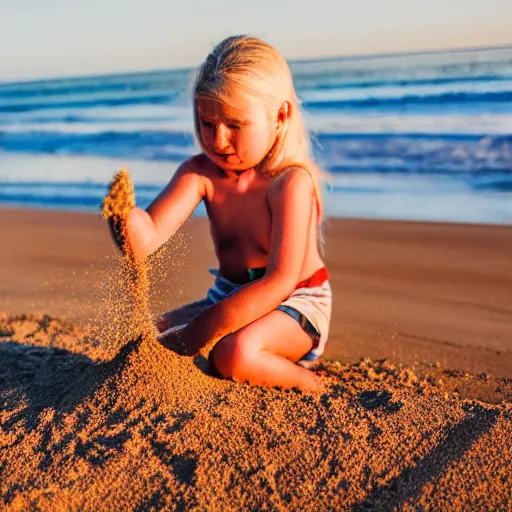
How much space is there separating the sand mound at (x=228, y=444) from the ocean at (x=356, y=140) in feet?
3.69

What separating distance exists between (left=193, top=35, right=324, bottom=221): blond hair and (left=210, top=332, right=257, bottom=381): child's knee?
608 millimetres

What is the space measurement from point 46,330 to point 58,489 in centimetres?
155

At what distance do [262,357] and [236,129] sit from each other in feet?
2.48

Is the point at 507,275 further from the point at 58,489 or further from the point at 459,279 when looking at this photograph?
the point at 58,489

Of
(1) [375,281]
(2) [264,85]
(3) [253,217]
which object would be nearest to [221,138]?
(2) [264,85]

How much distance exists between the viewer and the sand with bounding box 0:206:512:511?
5.75ft

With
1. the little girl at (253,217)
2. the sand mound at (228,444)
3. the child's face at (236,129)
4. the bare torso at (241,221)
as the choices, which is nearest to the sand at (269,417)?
the sand mound at (228,444)

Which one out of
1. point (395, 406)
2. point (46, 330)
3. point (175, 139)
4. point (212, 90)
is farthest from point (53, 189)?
point (395, 406)

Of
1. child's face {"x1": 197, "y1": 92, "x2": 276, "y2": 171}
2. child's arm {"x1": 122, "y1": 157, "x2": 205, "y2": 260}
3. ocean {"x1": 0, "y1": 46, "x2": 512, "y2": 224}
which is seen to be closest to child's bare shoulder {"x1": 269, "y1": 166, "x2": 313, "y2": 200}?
child's face {"x1": 197, "y1": 92, "x2": 276, "y2": 171}

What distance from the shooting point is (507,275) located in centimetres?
384

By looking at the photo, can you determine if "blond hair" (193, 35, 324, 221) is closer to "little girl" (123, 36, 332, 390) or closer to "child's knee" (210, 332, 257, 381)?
"little girl" (123, 36, 332, 390)

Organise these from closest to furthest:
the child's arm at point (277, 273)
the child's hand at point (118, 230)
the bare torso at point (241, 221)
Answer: the child's hand at point (118, 230), the child's arm at point (277, 273), the bare torso at point (241, 221)

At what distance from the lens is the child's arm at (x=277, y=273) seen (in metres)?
2.47

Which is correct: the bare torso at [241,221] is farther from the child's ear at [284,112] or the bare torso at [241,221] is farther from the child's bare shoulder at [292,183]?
the child's ear at [284,112]
